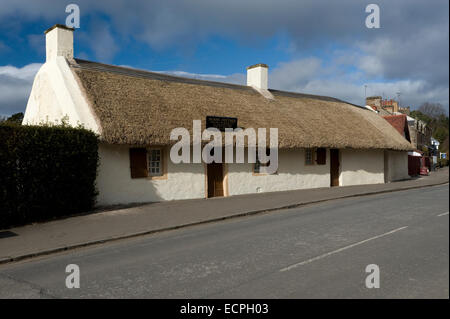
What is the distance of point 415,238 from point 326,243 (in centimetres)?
177

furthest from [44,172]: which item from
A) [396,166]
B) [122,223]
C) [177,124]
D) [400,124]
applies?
[400,124]

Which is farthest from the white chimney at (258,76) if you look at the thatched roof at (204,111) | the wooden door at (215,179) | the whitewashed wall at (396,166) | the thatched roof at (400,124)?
the thatched roof at (400,124)

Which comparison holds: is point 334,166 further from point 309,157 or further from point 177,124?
point 177,124

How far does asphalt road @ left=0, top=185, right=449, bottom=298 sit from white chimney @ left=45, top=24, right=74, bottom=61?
10187 millimetres

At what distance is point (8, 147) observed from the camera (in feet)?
33.6

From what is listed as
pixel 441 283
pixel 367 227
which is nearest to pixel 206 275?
pixel 441 283

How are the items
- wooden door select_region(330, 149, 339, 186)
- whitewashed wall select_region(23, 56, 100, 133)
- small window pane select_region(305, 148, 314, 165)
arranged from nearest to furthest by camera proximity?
whitewashed wall select_region(23, 56, 100, 133), small window pane select_region(305, 148, 314, 165), wooden door select_region(330, 149, 339, 186)

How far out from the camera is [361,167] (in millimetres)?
23031

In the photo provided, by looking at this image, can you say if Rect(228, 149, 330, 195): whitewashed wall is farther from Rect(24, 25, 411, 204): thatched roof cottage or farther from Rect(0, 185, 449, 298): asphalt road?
Rect(0, 185, 449, 298): asphalt road

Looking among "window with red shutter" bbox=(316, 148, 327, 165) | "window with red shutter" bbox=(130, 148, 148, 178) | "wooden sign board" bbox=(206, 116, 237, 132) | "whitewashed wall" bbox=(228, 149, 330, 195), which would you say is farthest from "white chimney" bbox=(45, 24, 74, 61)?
"window with red shutter" bbox=(316, 148, 327, 165)

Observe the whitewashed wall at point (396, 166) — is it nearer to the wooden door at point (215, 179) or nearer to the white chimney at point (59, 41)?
the wooden door at point (215, 179)

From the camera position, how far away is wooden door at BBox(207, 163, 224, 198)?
16344 mm

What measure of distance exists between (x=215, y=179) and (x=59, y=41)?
8.95 meters
